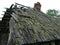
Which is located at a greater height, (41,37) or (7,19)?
(7,19)

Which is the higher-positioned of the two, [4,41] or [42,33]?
[42,33]

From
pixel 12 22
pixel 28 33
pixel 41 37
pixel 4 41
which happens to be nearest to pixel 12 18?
pixel 12 22

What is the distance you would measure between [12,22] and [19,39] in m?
2.15

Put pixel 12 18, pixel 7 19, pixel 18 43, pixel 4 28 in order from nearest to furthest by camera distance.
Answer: pixel 18 43
pixel 12 18
pixel 7 19
pixel 4 28

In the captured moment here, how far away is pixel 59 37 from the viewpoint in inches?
543

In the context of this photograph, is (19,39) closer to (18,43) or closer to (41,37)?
(18,43)

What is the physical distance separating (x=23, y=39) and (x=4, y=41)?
5166 millimetres

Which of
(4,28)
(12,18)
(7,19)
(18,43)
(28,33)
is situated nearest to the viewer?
(18,43)

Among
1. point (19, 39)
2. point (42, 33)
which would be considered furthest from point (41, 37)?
point (19, 39)

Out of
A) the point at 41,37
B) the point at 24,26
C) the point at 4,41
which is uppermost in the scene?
the point at 24,26

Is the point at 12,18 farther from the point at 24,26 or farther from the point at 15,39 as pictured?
the point at 15,39

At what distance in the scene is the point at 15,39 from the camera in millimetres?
10430

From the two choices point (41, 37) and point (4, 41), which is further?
point (4, 41)

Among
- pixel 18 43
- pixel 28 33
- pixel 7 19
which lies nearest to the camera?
pixel 18 43
